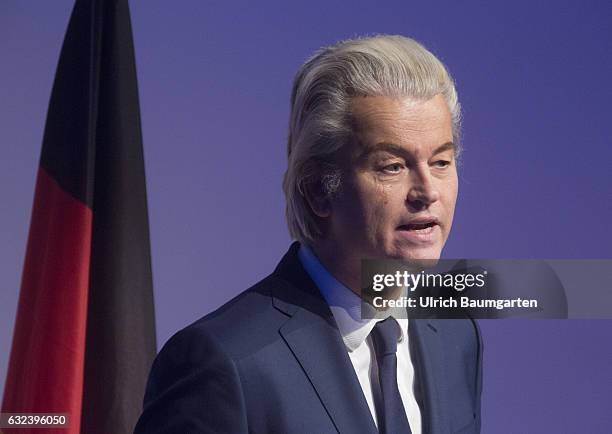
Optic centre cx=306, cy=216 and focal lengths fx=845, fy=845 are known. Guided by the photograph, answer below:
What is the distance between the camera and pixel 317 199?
992 millimetres

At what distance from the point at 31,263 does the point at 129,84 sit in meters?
0.37

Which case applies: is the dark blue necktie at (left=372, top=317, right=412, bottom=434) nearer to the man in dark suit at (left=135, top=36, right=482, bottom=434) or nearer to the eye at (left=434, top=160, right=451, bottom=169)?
the man in dark suit at (left=135, top=36, right=482, bottom=434)

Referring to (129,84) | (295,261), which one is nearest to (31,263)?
(129,84)

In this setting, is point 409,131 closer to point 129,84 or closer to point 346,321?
point 346,321

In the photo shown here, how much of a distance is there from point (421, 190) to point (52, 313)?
0.85 meters

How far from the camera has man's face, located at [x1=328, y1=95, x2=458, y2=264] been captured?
0.93m

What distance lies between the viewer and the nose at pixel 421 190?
928 millimetres

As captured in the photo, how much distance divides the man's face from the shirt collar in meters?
0.05

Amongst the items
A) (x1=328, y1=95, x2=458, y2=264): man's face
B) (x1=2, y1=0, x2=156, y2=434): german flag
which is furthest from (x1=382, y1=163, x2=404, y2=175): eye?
(x1=2, y1=0, x2=156, y2=434): german flag

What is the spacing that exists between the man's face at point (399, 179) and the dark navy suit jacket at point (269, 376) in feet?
0.34

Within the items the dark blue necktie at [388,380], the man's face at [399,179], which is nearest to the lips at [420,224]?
the man's face at [399,179]

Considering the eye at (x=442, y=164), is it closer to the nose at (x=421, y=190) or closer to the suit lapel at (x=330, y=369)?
the nose at (x=421, y=190)

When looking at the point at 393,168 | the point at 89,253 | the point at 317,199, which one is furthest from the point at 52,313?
the point at 393,168

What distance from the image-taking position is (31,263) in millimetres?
1532
